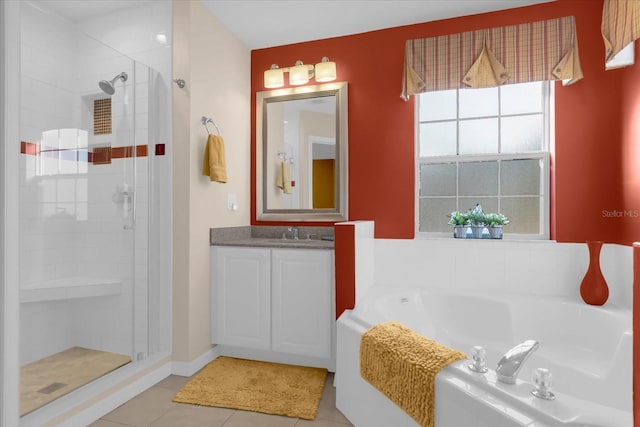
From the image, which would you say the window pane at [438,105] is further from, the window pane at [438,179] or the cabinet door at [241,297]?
the cabinet door at [241,297]

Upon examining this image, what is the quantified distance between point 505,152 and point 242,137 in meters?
2.16

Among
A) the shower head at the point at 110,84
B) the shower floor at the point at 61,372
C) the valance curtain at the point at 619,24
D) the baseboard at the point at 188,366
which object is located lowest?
the baseboard at the point at 188,366

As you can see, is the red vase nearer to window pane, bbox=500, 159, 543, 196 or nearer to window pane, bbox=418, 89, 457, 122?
window pane, bbox=500, 159, 543, 196

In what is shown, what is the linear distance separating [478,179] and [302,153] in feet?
4.81

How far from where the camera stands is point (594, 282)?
209 cm

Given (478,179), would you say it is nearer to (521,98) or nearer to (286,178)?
(521,98)

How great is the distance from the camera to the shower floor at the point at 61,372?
5.50ft

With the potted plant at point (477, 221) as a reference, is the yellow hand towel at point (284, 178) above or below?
above

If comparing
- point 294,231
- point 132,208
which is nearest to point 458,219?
point 294,231

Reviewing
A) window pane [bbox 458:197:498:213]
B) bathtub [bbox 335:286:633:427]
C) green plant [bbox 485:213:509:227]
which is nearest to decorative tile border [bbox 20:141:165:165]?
bathtub [bbox 335:286:633:427]

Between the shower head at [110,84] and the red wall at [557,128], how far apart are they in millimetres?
1118

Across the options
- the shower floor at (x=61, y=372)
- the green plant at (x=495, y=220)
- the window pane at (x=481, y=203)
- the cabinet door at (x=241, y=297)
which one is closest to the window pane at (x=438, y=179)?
the window pane at (x=481, y=203)

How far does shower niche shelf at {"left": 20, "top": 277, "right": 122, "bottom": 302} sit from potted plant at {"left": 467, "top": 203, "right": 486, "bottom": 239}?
101 inches

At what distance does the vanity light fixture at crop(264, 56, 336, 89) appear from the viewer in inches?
109
